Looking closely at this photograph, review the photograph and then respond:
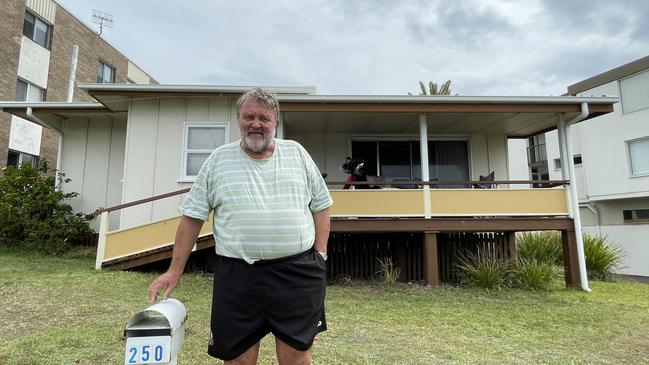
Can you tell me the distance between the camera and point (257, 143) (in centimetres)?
200

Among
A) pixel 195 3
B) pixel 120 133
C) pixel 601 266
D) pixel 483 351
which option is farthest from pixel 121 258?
pixel 601 266

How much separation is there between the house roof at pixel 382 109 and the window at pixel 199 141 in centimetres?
68

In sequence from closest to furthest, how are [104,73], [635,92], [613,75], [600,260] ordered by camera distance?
[600,260] → [635,92] → [613,75] → [104,73]

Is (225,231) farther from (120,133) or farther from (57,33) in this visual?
(57,33)

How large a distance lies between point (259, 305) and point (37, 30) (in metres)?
18.9

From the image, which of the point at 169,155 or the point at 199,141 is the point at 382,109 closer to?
the point at 199,141

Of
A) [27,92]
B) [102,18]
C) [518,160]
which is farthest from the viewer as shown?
[518,160]

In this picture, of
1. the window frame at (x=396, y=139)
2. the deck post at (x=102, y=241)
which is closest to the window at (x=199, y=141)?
the deck post at (x=102, y=241)

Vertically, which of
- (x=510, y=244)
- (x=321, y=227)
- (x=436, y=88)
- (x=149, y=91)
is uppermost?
(x=436, y=88)

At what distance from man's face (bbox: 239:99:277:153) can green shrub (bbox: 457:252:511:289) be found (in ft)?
21.5

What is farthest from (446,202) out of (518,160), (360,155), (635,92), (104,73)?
(518,160)

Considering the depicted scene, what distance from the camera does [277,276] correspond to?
1904mm

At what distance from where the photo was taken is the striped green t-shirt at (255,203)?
1916mm

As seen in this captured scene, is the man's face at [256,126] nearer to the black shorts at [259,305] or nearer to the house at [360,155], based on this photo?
the black shorts at [259,305]
